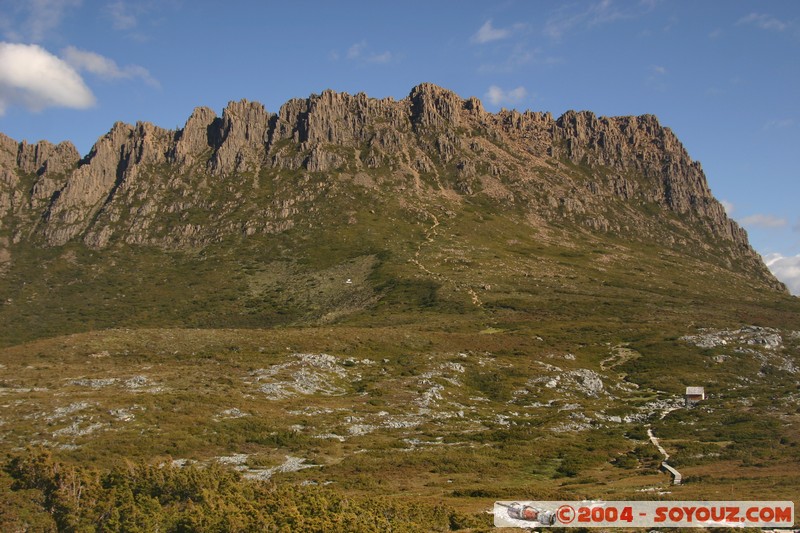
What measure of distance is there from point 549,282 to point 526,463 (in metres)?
133

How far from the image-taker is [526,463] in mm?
60375

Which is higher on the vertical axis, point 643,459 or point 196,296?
point 196,296

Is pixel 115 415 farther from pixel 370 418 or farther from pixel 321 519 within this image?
pixel 321 519

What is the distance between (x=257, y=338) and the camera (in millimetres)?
112812

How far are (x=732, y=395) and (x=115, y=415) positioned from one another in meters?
80.4

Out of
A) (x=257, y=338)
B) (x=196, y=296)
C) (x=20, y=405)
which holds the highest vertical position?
(x=196, y=296)

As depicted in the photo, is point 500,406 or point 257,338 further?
point 257,338

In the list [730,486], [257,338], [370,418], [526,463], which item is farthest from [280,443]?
[257,338]

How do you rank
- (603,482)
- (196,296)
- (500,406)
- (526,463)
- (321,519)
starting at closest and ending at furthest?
(321,519)
(603,482)
(526,463)
(500,406)
(196,296)

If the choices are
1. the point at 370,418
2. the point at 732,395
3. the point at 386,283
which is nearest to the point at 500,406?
the point at 370,418

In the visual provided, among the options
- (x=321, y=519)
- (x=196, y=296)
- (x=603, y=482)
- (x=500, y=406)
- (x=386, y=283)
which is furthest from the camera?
(x=196, y=296)

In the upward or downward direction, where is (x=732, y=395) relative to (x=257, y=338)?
downward

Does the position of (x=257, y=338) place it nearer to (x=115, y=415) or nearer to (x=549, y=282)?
(x=115, y=415)

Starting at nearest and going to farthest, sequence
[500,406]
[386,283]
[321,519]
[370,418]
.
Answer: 1. [321,519]
2. [370,418]
3. [500,406]
4. [386,283]
